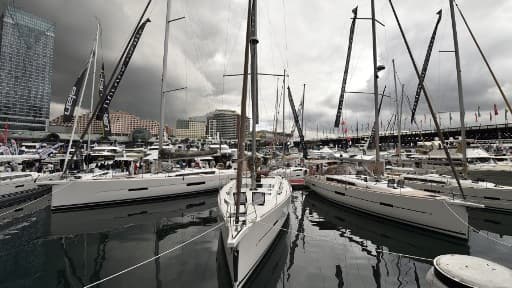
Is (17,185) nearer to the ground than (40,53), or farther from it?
nearer to the ground

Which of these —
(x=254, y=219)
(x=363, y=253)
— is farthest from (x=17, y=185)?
(x=363, y=253)

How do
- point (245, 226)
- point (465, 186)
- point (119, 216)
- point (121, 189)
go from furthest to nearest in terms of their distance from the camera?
1. point (121, 189)
2. point (465, 186)
3. point (119, 216)
4. point (245, 226)

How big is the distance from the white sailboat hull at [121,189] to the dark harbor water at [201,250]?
114 centimetres

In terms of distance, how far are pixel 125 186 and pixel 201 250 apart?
10.0m

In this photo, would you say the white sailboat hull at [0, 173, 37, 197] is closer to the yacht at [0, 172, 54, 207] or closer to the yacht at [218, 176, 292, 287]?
the yacht at [0, 172, 54, 207]

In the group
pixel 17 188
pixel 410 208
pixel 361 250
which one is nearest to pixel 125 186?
pixel 17 188

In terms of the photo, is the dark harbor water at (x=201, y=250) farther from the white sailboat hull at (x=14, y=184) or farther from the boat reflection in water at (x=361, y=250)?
the white sailboat hull at (x=14, y=184)

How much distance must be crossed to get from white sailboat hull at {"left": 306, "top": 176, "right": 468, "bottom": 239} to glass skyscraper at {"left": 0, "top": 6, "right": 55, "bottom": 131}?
674 inches

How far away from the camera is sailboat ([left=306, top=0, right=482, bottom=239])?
1021 centimetres

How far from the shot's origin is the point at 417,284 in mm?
6918

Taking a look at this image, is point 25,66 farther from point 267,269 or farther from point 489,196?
point 489,196

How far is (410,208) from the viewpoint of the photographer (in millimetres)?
11594

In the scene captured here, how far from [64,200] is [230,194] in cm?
1167

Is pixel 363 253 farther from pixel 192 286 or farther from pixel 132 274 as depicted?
pixel 132 274
